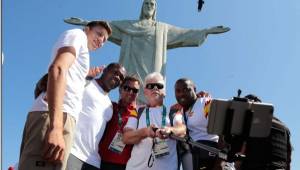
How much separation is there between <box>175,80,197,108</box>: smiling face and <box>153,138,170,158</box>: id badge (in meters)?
0.57

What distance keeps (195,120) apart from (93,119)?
858mm

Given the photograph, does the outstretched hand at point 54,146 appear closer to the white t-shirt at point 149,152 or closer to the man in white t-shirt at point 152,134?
the man in white t-shirt at point 152,134

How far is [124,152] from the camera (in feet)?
11.0

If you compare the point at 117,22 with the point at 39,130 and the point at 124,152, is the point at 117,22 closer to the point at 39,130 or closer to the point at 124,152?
the point at 124,152

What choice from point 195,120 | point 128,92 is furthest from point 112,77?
point 195,120

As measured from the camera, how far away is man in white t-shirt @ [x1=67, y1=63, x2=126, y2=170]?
9.82 feet

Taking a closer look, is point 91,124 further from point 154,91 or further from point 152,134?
point 154,91

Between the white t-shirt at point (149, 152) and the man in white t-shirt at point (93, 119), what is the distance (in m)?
0.25

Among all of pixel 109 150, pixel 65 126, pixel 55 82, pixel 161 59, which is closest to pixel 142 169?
pixel 109 150

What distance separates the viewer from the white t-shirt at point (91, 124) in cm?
302

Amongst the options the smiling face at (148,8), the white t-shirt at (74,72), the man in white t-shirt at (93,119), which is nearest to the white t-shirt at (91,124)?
the man in white t-shirt at (93,119)

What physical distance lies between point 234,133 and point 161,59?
716 cm

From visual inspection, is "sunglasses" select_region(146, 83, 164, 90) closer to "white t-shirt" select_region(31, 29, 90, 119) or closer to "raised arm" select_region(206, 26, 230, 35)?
"white t-shirt" select_region(31, 29, 90, 119)

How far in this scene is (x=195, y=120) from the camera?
348 centimetres
